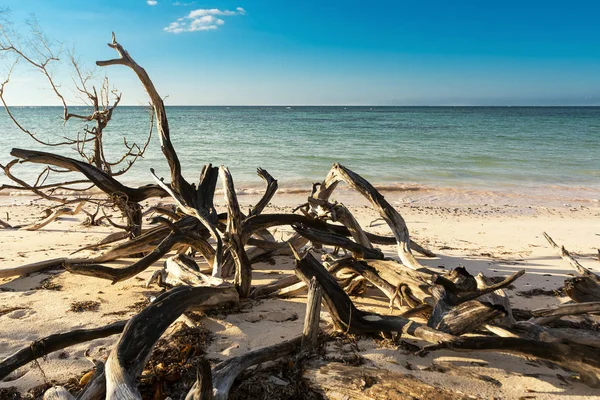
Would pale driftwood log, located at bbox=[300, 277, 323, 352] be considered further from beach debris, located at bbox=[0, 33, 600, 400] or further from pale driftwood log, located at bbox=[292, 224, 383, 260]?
pale driftwood log, located at bbox=[292, 224, 383, 260]

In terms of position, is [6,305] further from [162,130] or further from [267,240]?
[267,240]

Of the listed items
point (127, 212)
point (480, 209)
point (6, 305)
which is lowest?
point (480, 209)

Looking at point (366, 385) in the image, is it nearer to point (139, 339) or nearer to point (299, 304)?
point (139, 339)

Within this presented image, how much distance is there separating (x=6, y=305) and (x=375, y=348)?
2975 millimetres

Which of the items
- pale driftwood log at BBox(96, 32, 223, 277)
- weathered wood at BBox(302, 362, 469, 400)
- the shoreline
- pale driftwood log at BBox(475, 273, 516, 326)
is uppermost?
pale driftwood log at BBox(96, 32, 223, 277)

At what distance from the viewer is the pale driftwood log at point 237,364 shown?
6.31ft

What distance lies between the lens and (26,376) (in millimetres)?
2346

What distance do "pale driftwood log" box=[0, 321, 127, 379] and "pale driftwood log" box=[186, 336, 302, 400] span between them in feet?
2.31

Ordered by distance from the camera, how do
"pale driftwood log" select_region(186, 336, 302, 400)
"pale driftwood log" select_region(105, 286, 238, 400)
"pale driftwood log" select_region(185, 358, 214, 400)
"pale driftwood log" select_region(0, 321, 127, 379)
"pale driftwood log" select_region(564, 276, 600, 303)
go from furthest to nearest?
"pale driftwood log" select_region(564, 276, 600, 303) < "pale driftwood log" select_region(0, 321, 127, 379) < "pale driftwood log" select_region(186, 336, 302, 400) < "pale driftwood log" select_region(105, 286, 238, 400) < "pale driftwood log" select_region(185, 358, 214, 400)

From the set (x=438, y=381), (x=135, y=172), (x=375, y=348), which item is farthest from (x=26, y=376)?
(x=135, y=172)

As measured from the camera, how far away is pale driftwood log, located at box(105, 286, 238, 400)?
180 centimetres

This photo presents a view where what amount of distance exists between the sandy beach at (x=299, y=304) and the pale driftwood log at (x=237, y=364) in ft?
1.14

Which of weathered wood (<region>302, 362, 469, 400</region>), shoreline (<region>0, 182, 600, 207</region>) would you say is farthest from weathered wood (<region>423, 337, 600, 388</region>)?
shoreline (<region>0, 182, 600, 207</region>)

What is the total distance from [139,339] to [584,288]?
2.83 metres
